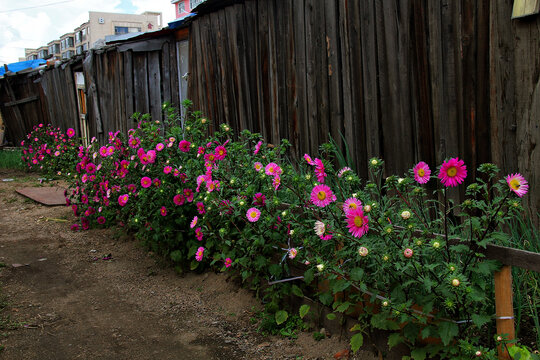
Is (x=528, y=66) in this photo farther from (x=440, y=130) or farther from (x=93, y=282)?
(x=93, y=282)

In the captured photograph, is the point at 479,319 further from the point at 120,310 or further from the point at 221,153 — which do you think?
the point at 120,310

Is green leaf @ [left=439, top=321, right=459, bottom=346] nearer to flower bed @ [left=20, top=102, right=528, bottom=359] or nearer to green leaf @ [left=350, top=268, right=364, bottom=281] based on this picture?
flower bed @ [left=20, top=102, right=528, bottom=359]

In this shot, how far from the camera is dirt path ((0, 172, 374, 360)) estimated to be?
296 centimetres

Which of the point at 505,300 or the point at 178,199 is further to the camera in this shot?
the point at 178,199

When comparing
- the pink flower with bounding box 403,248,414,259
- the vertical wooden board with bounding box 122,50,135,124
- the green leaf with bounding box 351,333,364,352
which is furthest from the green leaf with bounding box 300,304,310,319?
the vertical wooden board with bounding box 122,50,135,124

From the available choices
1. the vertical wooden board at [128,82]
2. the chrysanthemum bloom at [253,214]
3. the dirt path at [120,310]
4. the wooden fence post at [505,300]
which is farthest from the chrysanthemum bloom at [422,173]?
the vertical wooden board at [128,82]

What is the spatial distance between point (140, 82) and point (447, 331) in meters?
6.47

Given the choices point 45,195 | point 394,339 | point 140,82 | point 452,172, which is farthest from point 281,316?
point 45,195

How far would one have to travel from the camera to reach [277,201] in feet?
9.55

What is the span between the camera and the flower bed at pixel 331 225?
212 cm

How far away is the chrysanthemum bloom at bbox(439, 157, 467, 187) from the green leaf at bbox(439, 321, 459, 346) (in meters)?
0.59

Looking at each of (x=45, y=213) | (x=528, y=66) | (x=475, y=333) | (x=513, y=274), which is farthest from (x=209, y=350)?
(x=45, y=213)

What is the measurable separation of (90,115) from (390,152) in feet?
23.5

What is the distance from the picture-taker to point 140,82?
7.68m
